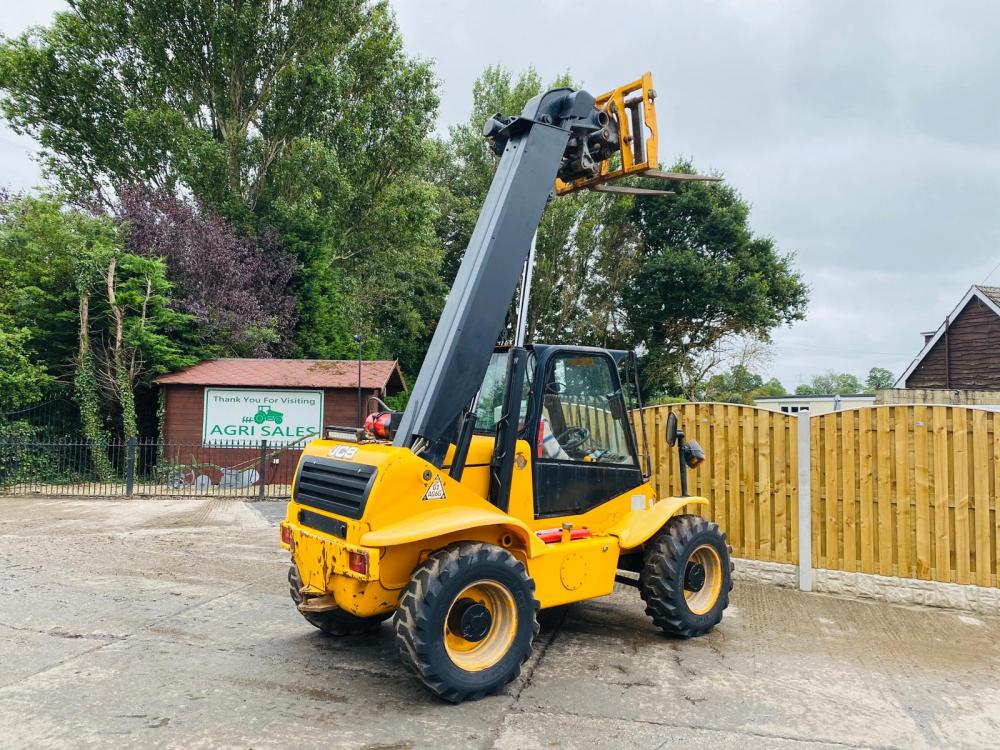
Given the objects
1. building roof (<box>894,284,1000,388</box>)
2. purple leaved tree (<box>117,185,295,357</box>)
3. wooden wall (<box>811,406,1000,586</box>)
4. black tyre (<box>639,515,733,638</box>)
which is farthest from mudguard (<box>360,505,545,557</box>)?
building roof (<box>894,284,1000,388</box>)

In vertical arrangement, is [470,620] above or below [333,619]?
above

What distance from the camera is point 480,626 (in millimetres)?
4297

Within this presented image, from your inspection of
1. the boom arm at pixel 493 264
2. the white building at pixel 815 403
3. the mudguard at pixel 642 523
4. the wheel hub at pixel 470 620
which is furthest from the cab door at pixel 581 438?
the white building at pixel 815 403

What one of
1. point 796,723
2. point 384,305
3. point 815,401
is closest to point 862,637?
point 796,723

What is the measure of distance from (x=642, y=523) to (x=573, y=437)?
0.88 meters

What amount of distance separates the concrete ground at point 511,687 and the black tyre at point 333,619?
0.32 feet

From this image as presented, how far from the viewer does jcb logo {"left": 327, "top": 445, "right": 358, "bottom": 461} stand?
4.54m

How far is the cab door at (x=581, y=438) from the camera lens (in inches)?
199

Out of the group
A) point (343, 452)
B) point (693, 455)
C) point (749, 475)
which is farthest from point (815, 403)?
point (343, 452)

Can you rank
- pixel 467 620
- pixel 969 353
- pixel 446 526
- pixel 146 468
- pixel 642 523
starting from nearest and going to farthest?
pixel 446 526 < pixel 467 620 < pixel 642 523 < pixel 146 468 < pixel 969 353

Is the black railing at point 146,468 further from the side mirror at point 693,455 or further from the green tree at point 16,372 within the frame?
the side mirror at point 693,455

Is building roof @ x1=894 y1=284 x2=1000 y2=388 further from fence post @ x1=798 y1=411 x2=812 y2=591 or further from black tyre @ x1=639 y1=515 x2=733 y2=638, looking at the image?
black tyre @ x1=639 y1=515 x2=733 y2=638

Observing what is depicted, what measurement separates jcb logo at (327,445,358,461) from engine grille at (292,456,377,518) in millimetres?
42

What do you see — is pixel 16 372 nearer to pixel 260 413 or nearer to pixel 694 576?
pixel 260 413
